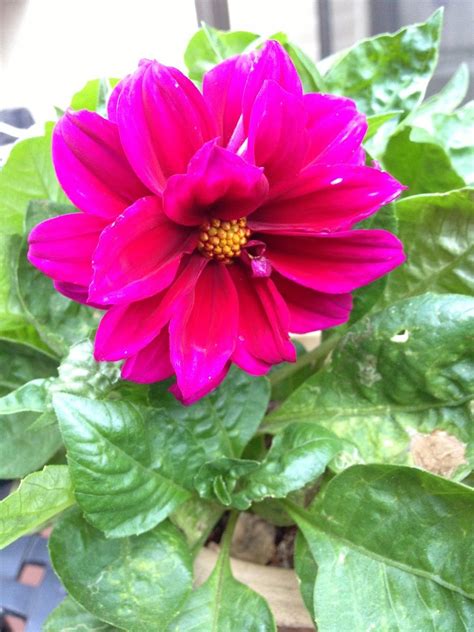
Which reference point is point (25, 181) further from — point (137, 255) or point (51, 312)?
point (137, 255)

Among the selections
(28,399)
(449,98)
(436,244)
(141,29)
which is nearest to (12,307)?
(28,399)

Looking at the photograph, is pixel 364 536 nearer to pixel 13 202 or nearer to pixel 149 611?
pixel 149 611

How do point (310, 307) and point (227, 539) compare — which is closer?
point (310, 307)

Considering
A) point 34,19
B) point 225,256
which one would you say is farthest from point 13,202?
point 34,19

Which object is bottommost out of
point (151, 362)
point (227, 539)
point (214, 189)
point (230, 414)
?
point (227, 539)

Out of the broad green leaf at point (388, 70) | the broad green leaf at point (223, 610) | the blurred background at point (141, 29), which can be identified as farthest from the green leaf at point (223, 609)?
the blurred background at point (141, 29)

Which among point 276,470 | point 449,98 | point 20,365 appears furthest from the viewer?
point 449,98

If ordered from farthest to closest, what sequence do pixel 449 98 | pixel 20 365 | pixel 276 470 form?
pixel 449 98
pixel 20 365
pixel 276 470

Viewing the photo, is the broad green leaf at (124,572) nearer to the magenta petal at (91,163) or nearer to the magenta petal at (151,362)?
the magenta petal at (151,362)
